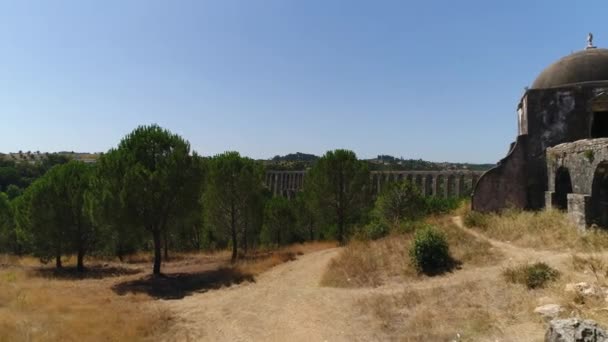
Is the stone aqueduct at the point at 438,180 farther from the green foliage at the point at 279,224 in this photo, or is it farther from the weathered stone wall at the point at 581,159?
the weathered stone wall at the point at 581,159

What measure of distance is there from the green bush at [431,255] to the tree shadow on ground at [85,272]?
13841mm

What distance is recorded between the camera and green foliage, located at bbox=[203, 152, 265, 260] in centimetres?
2219

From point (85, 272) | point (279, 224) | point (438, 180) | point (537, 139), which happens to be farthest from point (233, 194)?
point (438, 180)

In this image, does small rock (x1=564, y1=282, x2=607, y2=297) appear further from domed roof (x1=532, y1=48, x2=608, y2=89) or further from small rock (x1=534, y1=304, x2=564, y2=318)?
domed roof (x1=532, y1=48, x2=608, y2=89)

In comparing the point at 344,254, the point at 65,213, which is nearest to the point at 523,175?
the point at 344,254

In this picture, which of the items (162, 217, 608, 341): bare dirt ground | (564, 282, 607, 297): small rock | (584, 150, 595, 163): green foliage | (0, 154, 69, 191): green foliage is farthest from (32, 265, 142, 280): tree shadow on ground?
(0, 154, 69, 191): green foliage

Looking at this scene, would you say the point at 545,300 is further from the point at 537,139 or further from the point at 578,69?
the point at 578,69

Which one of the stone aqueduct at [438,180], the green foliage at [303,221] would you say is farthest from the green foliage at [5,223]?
the green foliage at [303,221]

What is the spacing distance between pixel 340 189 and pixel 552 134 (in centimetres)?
1158

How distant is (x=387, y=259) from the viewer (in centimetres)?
1380

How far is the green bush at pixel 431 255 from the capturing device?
39.9ft

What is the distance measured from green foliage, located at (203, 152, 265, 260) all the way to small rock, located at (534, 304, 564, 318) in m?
16.8

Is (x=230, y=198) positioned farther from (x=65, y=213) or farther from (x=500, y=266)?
(x=500, y=266)

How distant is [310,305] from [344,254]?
472 centimetres
